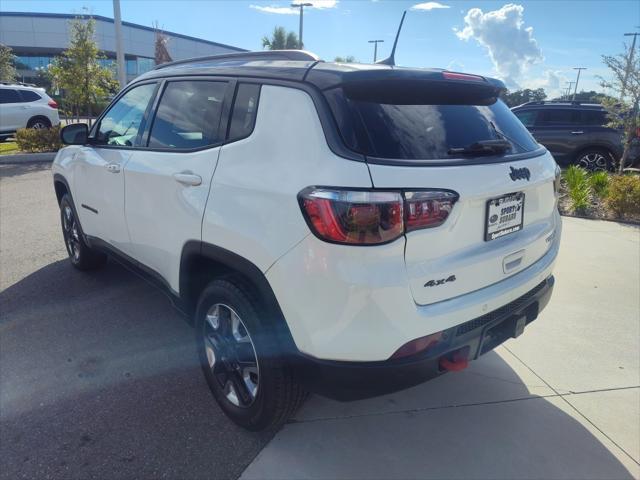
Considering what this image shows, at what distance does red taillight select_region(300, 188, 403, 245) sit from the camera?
71.1 inches

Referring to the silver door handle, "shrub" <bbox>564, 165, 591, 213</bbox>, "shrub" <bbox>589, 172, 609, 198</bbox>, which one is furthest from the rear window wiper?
"shrub" <bbox>589, 172, 609, 198</bbox>

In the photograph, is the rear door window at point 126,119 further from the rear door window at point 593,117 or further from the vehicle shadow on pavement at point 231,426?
the rear door window at point 593,117

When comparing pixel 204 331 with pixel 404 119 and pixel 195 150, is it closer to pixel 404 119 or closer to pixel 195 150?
pixel 195 150

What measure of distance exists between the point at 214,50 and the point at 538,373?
201 feet

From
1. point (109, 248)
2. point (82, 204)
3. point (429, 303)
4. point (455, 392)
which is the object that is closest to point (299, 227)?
point (429, 303)

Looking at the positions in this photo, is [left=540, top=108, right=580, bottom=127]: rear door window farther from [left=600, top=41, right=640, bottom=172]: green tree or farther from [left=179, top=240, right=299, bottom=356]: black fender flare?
[left=179, top=240, right=299, bottom=356]: black fender flare

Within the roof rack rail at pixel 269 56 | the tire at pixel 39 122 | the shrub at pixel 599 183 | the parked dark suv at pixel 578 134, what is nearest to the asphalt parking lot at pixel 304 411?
the roof rack rail at pixel 269 56

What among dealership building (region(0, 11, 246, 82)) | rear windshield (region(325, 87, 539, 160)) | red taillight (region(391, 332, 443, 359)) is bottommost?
red taillight (region(391, 332, 443, 359))

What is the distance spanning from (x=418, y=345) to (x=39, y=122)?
17.6 metres

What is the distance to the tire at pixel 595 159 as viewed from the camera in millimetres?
10867

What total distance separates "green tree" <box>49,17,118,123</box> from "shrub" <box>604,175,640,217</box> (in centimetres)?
1323

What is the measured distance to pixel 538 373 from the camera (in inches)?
122

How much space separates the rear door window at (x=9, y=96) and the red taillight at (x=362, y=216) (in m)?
17.1

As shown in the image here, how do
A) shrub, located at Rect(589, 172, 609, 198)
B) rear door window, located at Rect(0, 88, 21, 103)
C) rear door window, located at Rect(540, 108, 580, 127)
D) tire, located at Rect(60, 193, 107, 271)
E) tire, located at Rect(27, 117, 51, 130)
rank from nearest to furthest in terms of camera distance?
tire, located at Rect(60, 193, 107, 271) < shrub, located at Rect(589, 172, 609, 198) < rear door window, located at Rect(540, 108, 580, 127) < rear door window, located at Rect(0, 88, 21, 103) < tire, located at Rect(27, 117, 51, 130)
